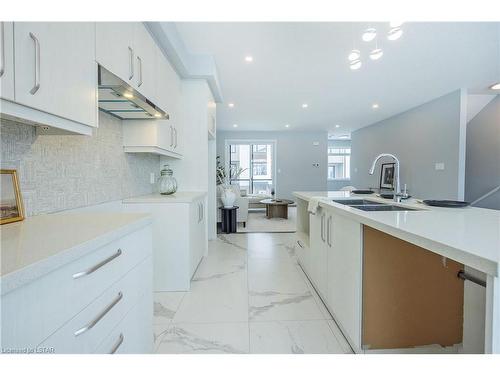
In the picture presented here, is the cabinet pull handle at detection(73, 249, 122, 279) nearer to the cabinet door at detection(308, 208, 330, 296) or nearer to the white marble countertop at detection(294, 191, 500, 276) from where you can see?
the white marble countertop at detection(294, 191, 500, 276)

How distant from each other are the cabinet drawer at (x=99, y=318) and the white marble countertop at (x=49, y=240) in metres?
0.19

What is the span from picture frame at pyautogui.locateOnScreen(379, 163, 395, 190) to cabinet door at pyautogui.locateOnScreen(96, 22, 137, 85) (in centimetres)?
643

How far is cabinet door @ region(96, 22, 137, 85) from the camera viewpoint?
48.9 inches

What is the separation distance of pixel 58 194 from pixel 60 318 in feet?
3.25

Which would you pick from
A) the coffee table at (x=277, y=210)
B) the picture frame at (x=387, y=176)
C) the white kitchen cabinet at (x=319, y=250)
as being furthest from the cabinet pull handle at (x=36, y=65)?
the picture frame at (x=387, y=176)

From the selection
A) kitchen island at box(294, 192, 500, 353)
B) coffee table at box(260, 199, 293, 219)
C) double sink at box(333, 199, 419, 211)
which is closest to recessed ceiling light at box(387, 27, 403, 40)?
double sink at box(333, 199, 419, 211)

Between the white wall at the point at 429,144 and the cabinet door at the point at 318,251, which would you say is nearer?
the cabinet door at the point at 318,251

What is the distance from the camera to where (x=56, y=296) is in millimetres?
637

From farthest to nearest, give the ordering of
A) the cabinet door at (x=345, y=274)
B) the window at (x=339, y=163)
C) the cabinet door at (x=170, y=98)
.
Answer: the window at (x=339, y=163) → the cabinet door at (x=170, y=98) → the cabinet door at (x=345, y=274)

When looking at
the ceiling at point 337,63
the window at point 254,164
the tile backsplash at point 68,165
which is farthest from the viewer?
the window at point 254,164

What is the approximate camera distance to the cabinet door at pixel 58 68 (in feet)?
2.63

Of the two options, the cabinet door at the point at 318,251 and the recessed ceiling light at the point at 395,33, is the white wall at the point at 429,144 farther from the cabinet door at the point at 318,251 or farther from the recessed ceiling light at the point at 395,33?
the cabinet door at the point at 318,251
